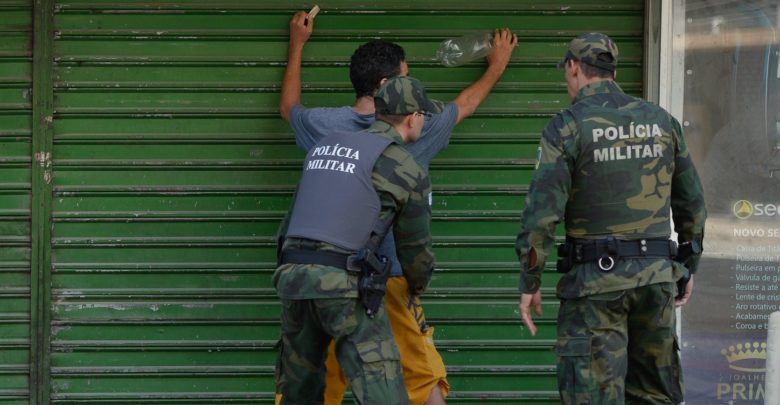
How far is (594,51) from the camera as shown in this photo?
5559mm

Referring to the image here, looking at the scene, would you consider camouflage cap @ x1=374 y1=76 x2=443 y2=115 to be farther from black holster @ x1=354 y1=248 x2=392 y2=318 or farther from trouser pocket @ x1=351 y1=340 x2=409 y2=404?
trouser pocket @ x1=351 y1=340 x2=409 y2=404

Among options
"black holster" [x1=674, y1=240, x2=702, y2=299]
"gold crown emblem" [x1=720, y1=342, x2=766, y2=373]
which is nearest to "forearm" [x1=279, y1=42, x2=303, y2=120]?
"black holster" [x1=674, y1=240, x2=702, y2=299]

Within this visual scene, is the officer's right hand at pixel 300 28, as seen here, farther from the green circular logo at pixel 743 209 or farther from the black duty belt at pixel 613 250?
the green circular logo at pixel 743 209

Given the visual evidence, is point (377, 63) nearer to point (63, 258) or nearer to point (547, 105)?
point (547, 105)

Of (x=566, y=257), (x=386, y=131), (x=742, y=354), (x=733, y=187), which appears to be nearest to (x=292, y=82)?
(x=386, y=131)

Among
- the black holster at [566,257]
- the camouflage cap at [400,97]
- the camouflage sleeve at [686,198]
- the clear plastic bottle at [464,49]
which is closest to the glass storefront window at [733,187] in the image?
the clear plastic bottle at [464,49]

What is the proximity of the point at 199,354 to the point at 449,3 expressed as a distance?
7.28 feet

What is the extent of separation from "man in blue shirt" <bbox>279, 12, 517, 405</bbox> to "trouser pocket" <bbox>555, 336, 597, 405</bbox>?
25.6 inches

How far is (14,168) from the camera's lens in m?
6.70

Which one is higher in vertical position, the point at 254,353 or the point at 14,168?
the point at 14,168

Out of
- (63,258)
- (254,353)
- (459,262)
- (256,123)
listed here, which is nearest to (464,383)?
(459,262)

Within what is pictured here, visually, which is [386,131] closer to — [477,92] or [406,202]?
[406,202]

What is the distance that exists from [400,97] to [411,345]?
115 cm

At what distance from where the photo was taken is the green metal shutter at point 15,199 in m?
6.67
